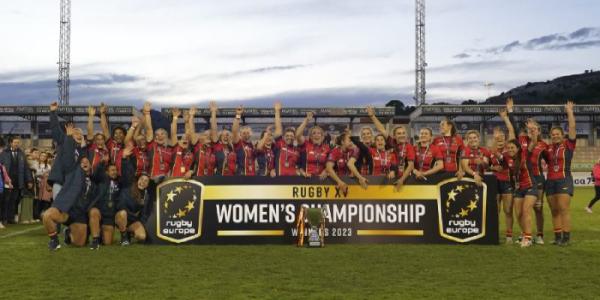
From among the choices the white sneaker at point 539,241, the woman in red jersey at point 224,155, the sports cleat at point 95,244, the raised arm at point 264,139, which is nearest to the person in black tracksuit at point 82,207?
the sports cleat at point 95,244

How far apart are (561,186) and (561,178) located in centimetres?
13

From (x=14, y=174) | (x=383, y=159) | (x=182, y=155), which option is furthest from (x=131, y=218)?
(x=14, y=174)

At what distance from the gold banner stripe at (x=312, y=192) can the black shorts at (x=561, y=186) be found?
1839 millimetres

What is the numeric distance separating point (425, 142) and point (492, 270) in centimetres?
326

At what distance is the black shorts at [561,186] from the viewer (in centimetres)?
1003

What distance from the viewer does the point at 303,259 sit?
8500mm

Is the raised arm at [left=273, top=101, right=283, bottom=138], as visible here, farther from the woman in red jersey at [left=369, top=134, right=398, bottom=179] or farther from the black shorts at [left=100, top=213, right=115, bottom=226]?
the black shorts at [left=100, top=213, right=115, bottom=226]

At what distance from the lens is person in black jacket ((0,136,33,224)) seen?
14402 mm

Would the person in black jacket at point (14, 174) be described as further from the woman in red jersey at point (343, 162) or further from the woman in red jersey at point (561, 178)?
the woman in red jersey at point (561, 178)

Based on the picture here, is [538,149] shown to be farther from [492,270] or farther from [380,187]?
[492,270]

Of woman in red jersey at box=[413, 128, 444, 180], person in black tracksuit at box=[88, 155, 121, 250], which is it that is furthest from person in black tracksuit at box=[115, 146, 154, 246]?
woman in red jersey at box=[413, 128, 444, 180]

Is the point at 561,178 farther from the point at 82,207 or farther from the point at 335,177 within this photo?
the point at 82,207

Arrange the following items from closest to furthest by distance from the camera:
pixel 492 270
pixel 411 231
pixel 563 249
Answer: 1. pixel 492 270
2. pixel 563 249
3. pixel 411 231

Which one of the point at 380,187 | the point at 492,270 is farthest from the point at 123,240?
the point at 492,270
